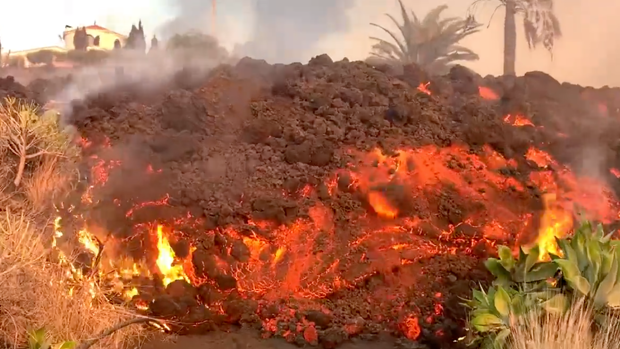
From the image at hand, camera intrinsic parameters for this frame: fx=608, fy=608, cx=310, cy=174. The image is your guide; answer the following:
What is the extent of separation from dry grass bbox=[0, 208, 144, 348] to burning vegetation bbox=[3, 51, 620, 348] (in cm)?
23

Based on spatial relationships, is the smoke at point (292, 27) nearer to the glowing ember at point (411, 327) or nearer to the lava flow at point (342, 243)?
the lava flow at point (342, 243)

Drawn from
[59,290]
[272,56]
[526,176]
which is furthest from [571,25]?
[59,290]

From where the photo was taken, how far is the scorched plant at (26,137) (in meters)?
6.08

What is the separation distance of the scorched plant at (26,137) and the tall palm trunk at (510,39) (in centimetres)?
606

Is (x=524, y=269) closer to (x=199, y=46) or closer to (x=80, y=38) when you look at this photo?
(x=199, y=46)

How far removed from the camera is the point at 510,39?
28.2 feet

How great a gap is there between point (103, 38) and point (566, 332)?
7.74 metres

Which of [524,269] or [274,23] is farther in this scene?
[274,23]

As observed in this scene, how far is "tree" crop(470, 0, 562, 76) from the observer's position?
852cm

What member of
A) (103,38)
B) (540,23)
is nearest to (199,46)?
(103,38)

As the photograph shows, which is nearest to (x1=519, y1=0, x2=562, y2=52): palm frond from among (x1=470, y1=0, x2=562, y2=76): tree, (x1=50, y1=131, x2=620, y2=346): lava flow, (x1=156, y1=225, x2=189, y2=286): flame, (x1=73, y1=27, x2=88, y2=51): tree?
(x1=470, y1=0, x2=562, y2=76): tree

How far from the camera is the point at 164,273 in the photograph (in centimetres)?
548

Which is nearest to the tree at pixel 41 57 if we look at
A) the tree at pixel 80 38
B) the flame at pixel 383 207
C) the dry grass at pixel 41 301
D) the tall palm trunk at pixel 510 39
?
the tree at pixel 80 38

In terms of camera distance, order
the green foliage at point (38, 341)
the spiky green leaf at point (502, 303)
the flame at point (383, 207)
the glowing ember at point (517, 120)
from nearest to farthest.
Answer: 1. the green foliage at point (38, 341)
2. the spiky green leaf at point (502, 303)
3. the flame at point (383, 207)
4. the glowing ember at point (517, 120)
